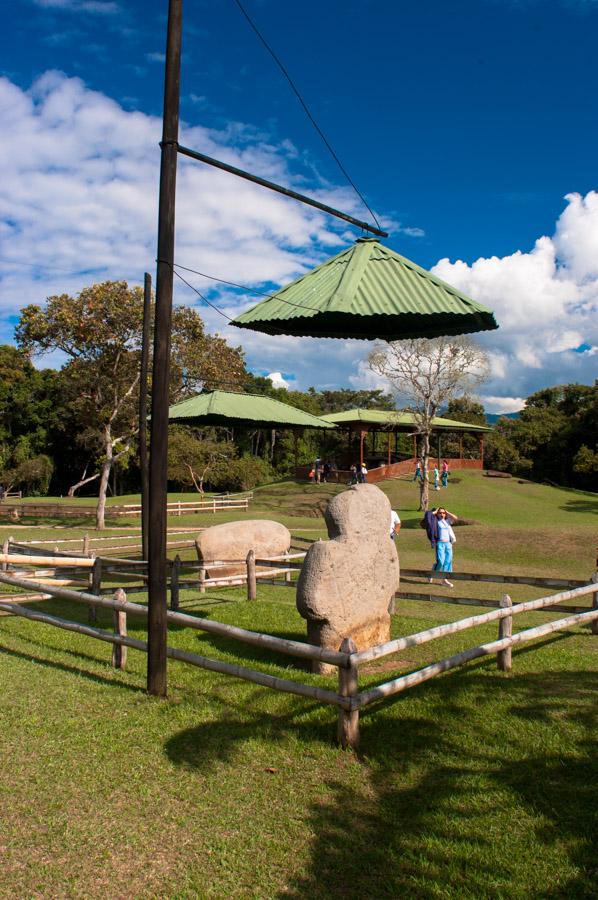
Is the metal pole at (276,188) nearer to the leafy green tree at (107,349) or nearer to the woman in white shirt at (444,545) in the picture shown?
Result: the woman in white shirt at (444,545)

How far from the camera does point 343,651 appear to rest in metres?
5.23

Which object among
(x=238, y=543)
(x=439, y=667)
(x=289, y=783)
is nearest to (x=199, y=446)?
(x=238, y=543)

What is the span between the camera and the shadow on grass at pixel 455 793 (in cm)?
370

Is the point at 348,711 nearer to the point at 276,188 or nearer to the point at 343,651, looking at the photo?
the point at 343,651

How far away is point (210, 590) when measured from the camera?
13109 millimetres

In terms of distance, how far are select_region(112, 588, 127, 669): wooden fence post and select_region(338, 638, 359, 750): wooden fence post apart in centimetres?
289

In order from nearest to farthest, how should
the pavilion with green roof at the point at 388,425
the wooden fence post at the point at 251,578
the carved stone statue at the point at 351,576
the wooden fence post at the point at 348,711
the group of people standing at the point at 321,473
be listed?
1. the wooden fence post at the point at 348,711
2. the carved stone statue at the point at 351,576
3. the wooden fence post at the point at 251,578
4. the pavilion with green roof at the point at 388,425
5. the group of people standing at the point at 321,473

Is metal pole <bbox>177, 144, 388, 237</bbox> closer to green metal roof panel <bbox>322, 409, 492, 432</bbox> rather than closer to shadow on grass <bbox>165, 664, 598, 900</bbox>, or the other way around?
shadow on grass <bbox>165, 664, 598, 900</bbox>

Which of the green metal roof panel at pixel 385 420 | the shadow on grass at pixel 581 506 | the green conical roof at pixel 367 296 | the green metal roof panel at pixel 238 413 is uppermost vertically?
the green metal roof panel at pixel 385 420

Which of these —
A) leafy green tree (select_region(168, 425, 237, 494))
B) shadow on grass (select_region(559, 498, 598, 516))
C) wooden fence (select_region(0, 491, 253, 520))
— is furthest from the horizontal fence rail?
leafy green tree (select_region(168, 425, 237, 494))

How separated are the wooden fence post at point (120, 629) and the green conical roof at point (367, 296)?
3238mm

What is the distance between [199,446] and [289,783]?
126ft

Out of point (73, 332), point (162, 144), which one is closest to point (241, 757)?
point (162, 144)

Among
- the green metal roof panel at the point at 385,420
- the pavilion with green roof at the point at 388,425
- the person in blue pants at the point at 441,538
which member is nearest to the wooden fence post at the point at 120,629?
the person in blue pants at the point at 441,538
